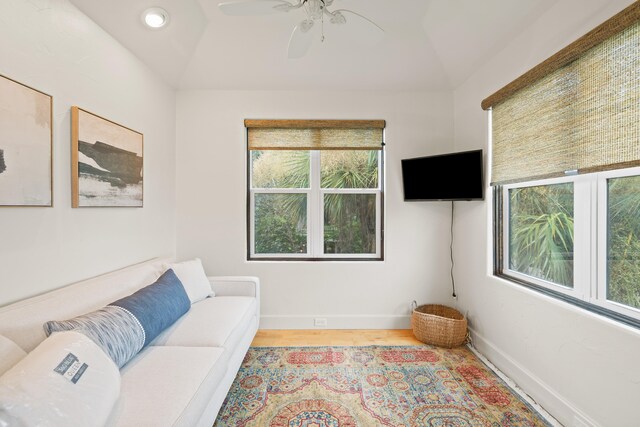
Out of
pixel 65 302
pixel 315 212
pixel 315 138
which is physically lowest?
pixel 65 302

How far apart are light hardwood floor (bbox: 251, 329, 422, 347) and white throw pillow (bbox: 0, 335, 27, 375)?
1772mm

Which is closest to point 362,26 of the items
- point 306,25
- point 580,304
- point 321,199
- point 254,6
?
point 306,25

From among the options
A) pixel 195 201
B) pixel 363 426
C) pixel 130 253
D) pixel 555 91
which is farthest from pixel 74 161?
pixel 555 91

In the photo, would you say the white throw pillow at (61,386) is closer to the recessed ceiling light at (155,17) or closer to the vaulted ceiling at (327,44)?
the vaulted ceiling at (327,44)

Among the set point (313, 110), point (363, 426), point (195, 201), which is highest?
point (313, 110)

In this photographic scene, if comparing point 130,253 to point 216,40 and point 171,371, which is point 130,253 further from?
point 216,40

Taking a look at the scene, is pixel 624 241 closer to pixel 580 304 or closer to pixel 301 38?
pixel 580 304

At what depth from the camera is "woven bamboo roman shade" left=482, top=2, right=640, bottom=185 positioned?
1329 mm

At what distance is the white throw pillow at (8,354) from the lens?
1.01m

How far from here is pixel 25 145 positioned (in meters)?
1.43

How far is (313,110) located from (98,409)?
275cm

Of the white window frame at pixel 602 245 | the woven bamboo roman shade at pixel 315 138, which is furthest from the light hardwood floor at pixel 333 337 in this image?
the woven bamboo roman shade at pixel 315 138

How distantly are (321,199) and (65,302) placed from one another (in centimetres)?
220

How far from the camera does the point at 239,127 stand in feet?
9.68
